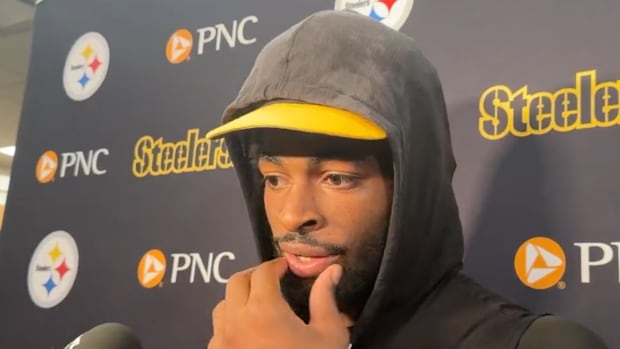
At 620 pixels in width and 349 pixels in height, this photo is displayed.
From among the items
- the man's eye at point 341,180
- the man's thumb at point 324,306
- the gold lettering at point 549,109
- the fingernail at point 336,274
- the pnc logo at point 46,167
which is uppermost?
the gold lettering at point 549,109

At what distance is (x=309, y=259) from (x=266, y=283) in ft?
0.25

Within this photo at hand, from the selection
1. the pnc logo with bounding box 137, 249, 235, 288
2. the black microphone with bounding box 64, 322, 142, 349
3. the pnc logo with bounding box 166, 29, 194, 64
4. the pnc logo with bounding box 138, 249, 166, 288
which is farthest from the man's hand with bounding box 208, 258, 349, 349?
the pnc logo with bounding box 166, 29, 194, 64

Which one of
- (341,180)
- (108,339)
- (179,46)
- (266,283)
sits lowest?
(108,339)

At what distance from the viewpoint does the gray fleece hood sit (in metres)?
0.67

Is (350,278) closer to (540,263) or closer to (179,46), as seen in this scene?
(540,263)

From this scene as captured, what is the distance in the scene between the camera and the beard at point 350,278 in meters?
0.70

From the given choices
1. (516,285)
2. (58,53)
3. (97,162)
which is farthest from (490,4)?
(58,53)

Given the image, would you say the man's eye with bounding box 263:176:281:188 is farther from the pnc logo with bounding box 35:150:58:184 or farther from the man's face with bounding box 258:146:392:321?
the pnc logo with bounding box 35:150:58:184

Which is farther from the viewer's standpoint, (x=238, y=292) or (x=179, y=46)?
(x=179, y=46)

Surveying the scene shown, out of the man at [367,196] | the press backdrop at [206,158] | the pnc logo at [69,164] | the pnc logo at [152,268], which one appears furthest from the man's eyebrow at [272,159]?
the pnc logo at [69,164]

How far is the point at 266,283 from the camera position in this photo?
2.09 feet

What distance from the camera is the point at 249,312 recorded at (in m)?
0.61

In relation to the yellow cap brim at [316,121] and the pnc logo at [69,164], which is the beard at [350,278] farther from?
the pnc logo at [69,164]

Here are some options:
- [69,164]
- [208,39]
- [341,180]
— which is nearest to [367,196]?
[341,180]
